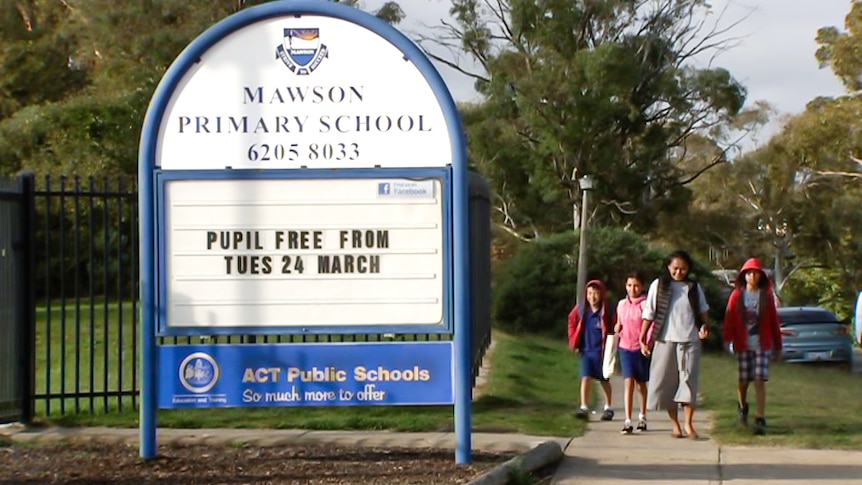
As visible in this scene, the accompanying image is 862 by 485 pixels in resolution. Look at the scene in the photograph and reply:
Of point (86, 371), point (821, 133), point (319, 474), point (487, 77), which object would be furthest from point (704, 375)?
point (487, 77)

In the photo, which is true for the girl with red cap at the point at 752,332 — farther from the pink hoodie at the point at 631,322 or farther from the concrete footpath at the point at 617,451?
the pink hoodie at the point at 631,322

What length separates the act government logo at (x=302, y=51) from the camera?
872 cm

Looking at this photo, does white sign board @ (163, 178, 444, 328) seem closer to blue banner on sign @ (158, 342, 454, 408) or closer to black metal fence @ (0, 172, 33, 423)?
blue banner on sign @ (158, 342, 454, 408)

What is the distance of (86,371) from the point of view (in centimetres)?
1684

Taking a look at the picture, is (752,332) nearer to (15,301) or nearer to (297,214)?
(297,214)

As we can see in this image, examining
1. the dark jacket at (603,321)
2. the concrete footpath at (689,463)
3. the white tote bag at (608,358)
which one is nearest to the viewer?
the concrete footpath at (689,463)

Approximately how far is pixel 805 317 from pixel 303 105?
59.2 feet

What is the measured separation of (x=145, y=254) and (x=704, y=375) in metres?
11.6

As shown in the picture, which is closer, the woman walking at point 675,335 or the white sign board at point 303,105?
the white sign board at point 303,105

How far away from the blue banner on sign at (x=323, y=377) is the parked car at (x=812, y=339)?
55.2 ft

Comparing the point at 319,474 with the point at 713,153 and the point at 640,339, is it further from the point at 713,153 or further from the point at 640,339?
the point at 713,153

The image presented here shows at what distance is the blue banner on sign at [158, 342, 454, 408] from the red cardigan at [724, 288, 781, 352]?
12.0 ft

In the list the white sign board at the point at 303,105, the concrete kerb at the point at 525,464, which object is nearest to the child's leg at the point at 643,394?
the concrete kerb at the point at 525,464

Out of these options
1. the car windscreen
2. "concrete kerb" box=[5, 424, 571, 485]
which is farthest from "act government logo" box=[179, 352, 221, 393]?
the car windscreen
